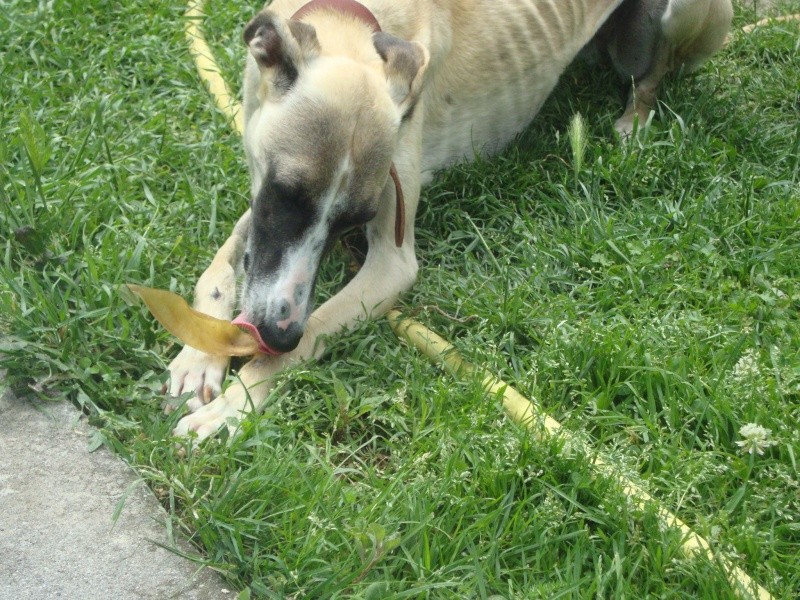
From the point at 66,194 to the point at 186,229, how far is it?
1.62ft

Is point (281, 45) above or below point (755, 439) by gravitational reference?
above

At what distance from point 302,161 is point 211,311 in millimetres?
701

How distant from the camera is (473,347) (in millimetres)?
3615

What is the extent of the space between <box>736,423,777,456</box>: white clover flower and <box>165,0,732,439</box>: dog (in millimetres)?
1388

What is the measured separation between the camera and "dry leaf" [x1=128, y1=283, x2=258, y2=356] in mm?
3406

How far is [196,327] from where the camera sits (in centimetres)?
343

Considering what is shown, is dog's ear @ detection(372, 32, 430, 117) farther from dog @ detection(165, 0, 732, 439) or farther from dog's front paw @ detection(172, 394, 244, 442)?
dog's front paw @ detection(172, 394, 244, 442)

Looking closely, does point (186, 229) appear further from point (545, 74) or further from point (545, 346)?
point (545, 74)

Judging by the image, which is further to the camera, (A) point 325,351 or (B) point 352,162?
(A) point 325,351

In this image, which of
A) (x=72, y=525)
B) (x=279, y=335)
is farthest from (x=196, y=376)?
(x=72, y=525)

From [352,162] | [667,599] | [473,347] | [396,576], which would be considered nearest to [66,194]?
[352,162]

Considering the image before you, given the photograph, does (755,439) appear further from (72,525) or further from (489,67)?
(489,67)

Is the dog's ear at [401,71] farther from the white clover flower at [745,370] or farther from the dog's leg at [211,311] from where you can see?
the white clover flower at [745,370]

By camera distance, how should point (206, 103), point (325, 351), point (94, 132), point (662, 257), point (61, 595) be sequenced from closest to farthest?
point (61, 595)
point (325, 351)
point (662, 257)
point (94, 132)
point (206, 103)
